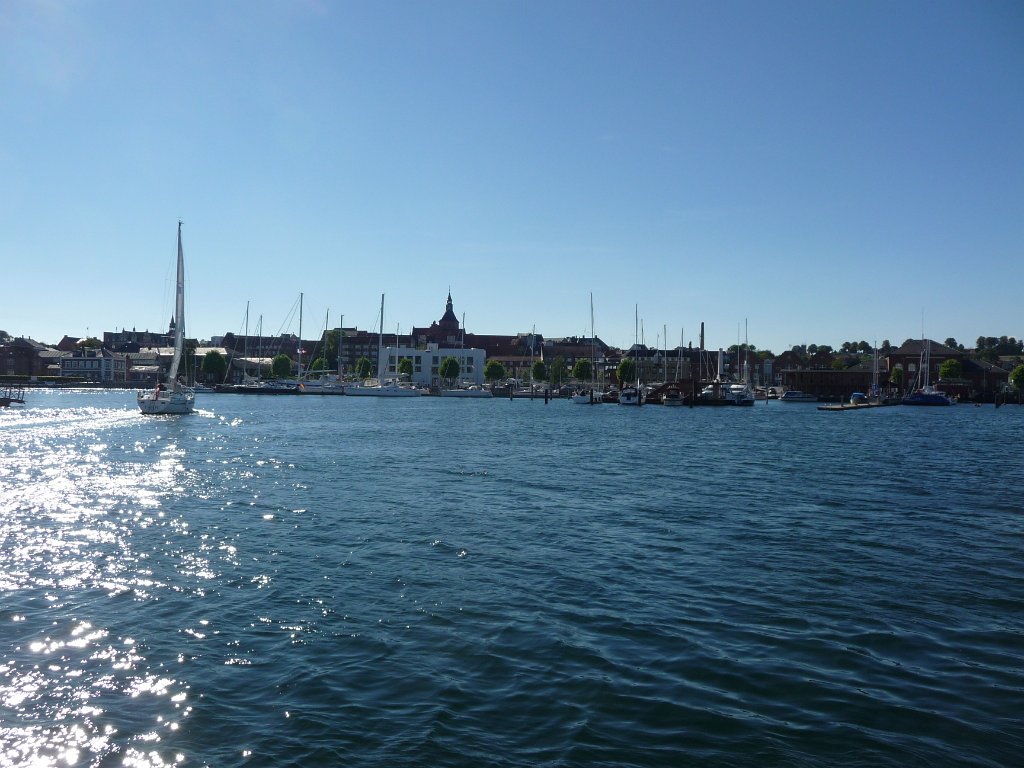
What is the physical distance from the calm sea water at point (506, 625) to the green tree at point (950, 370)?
15176 centimetres

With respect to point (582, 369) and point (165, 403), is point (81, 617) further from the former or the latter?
point (582, 369)

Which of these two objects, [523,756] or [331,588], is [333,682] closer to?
[523,756]

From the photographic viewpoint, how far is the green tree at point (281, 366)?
179625 millimetres

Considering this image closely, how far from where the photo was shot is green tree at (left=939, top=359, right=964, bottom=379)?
16212 centimetres

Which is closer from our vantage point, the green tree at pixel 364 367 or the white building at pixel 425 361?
the white building at pixel 425 361

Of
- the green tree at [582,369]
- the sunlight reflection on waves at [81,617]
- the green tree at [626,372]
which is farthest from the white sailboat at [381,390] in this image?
the sunlight reflection on waves at [81,617]

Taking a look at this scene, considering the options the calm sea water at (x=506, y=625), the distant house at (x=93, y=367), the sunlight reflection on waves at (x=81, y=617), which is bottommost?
the sunlight reflection on waves at (x=81, y=617)

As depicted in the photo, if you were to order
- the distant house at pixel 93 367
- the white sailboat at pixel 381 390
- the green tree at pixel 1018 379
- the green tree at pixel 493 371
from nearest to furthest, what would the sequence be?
the white sailboat at pixel 381 390 → the green tree at pixel 1018 379 → the green tree at pixel 493 371 → the distant house at pixel 93 367

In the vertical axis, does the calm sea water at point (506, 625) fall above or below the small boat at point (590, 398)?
below

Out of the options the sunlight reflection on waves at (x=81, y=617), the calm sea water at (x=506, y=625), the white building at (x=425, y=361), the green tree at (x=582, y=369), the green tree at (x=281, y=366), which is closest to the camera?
the sunlight reflection on waves at (x=81, y=617)

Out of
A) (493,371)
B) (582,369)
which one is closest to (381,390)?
(493,371)

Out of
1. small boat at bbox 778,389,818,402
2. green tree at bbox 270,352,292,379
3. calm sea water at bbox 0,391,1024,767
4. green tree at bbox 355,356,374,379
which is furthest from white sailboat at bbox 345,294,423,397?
calm sea water at bbox 0,391,1024,767

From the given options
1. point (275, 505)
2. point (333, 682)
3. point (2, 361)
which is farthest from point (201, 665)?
point (2, 361)

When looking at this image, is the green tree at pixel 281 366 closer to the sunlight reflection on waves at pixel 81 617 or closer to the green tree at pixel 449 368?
the green tree at pixel 449 368
